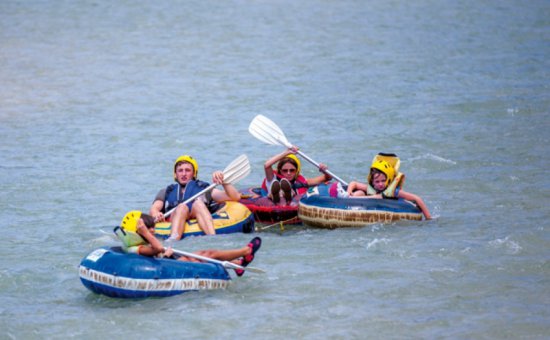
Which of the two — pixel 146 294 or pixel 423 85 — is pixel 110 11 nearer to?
pixel 423 85

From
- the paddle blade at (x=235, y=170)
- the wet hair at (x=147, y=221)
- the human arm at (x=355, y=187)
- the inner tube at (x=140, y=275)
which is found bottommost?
the inner tube at (x=140, y=275)

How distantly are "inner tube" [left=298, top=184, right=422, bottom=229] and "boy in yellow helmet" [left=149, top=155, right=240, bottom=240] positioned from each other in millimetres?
849

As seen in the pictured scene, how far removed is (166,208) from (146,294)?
242 centimetres

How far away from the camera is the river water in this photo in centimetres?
938


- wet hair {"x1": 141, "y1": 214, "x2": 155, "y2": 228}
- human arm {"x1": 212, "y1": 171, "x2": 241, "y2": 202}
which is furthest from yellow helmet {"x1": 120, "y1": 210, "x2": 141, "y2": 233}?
human arm {"x1": 212, "y1": 171, "x2": 241, "y2": 202}

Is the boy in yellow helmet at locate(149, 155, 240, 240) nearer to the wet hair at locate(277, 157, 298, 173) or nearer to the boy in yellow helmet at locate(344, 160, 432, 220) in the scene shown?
the wet hair at locate(277, 157, 298, 173)

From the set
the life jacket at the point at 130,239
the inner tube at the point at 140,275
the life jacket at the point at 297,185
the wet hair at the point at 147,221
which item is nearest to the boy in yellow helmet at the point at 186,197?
the life jacket at the point at 297,185

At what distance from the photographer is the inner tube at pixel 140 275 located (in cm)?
910

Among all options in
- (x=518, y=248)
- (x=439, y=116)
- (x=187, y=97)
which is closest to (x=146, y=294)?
(x=518, y=248)

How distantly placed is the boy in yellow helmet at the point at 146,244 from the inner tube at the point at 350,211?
6.97 ft

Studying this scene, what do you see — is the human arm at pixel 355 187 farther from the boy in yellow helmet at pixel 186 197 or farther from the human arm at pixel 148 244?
the human arm at pixel 148 244

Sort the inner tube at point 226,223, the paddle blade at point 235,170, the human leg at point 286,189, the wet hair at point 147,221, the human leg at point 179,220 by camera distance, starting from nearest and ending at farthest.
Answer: the wet hair at point 147,221 < the human leg at point 179,220 < the inner tube at point 226,223 < the paddle blade at point 235,170 < the human leg at point 286,189

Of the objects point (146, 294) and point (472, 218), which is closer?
point (146, 294)

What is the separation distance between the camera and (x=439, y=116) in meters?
20.1
